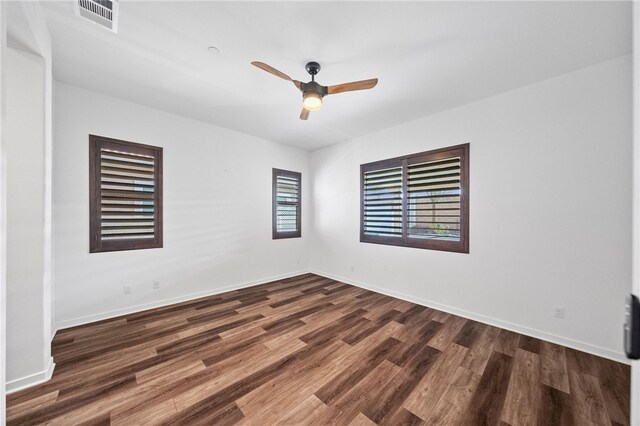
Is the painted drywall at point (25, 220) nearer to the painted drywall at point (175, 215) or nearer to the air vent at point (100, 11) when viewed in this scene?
the air vent at point (100, 11)

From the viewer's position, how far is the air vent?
166 cm

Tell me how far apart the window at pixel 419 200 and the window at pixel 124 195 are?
3.36 meters

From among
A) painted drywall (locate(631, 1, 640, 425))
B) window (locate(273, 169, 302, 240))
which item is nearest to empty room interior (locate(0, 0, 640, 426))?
painted drywall (locate(631, 1, 640, 425))

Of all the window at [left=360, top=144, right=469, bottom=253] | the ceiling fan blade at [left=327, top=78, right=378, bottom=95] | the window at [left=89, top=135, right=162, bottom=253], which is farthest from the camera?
the window at [left=360, top=144, right=469, bottom=253]

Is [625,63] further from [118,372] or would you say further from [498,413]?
[118,372]

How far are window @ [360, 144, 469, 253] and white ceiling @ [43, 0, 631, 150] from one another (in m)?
0.84

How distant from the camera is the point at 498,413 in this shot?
1660mm

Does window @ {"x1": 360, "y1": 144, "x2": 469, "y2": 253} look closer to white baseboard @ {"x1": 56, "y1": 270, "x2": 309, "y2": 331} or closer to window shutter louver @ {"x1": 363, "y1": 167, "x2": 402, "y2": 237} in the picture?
window shutter louver @ {"x1": 363, "y1": 167, "x2": 402, "y2": 237}

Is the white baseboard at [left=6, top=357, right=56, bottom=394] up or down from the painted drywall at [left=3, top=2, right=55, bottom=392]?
down

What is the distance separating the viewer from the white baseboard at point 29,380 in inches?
70.8

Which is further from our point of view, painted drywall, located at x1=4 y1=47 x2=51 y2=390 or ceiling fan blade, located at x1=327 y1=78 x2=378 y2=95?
ceiling fan blade, located at x1=327 y1=78 x2=378 y2=95

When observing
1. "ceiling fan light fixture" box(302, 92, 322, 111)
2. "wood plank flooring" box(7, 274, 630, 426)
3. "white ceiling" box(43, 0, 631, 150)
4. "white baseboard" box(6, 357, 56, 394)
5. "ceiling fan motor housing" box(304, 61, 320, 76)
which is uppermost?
"white ceiling" box(43, 0, 631, 150)

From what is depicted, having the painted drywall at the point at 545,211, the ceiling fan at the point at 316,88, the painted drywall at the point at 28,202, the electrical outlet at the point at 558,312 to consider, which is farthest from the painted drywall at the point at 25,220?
the electrical outlet at the point at 558,312

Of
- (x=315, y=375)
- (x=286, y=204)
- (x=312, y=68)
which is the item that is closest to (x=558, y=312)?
(x=315, y=375)
